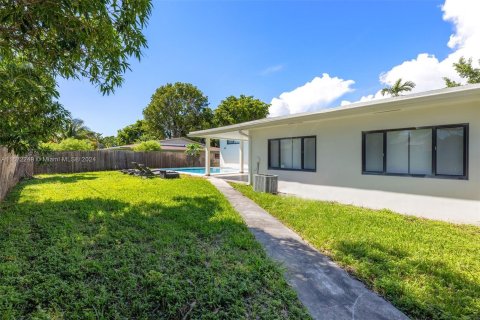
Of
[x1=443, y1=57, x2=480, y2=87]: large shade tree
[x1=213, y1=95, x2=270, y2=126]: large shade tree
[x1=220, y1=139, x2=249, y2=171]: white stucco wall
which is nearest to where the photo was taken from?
[x1=220, y1=139, x2=249, y2=171]: white stucco wall

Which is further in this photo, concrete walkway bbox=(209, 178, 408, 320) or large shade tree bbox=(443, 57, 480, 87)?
large shade tree bbox=(443, 57, 480, 87)

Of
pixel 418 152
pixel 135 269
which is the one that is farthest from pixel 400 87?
pixel 135 269

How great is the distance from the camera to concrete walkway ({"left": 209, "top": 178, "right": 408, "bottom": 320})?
2.69 meters

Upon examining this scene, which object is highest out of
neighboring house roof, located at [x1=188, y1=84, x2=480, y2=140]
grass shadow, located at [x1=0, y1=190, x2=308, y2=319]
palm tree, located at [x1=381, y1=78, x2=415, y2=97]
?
palm tree, located at [x1=381, y1=78, x2=415, y2=97]

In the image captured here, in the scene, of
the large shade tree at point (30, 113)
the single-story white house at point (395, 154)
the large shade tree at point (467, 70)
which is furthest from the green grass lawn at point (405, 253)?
the large shade tree at point (467, 70)

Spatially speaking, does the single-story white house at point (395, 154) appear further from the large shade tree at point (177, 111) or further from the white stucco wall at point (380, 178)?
the large shade tree at point (177, 111)

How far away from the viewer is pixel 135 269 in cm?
343

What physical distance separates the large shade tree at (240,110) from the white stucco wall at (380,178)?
82.1 ft

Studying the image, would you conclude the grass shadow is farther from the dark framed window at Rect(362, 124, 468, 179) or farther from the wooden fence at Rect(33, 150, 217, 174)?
the wooden fence at Rect(33, 150, 217, 174)

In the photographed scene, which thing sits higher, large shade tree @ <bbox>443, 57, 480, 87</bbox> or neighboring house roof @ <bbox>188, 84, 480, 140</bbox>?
large shade tree @ <bbox>443, 57, 480, 87</bbox>

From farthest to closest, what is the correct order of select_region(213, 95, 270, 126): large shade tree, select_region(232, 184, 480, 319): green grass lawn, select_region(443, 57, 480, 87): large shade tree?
select_region(213, 95, 270, 126): large shade tree, select_region(443, 57, 480, 87): large shade tree, select_region(232, 184, 480, 319): green grass lawn

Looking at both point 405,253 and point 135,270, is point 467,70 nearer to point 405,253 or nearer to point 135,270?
point 405,253

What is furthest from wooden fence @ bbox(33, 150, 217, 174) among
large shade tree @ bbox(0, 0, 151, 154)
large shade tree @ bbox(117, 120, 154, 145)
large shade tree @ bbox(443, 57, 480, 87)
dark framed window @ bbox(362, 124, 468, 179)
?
large shade tree @ bbox(117, 120, 154, 145)

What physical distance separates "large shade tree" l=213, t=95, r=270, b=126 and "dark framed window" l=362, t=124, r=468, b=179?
28215mm
